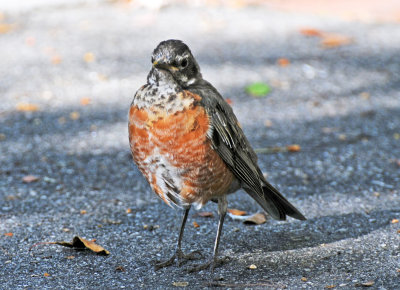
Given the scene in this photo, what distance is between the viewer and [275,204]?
14.1 feet

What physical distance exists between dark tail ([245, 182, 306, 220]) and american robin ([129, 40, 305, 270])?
1.28 feet

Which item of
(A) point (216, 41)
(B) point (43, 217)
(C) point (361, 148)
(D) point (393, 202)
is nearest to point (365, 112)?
(C) point (361, 148)

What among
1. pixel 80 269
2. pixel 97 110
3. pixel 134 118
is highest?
pixel 134 118

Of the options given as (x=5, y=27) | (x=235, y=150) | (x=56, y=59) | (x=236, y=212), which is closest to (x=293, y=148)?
(x=236, y=212)

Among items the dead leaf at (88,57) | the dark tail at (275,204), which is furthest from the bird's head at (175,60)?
the dead leaf at (88,57)

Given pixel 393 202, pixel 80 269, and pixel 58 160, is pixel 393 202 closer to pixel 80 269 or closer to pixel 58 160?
pixel 80 269

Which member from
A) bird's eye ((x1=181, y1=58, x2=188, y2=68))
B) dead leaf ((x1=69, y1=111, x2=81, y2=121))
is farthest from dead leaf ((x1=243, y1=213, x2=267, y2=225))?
dead leaf ((x1=69, y1=111, x2=81, y2=121))

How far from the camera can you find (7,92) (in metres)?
7.47

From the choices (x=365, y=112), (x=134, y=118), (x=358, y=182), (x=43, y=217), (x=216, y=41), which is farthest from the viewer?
(x=216, y=41)

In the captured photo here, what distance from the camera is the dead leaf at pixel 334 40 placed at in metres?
9.12

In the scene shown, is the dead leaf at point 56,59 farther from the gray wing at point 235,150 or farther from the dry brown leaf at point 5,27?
the gray wing at point 235,150

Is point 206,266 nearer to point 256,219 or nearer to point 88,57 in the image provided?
point 256,219

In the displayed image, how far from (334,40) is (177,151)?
20.1 feet

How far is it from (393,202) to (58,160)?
9.67 feet
